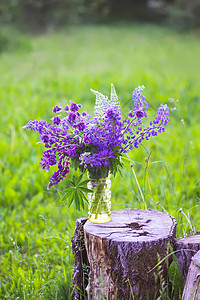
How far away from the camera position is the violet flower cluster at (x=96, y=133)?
2029 mm

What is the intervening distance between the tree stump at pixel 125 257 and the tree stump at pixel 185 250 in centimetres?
6

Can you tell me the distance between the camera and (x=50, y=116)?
3.01 metres

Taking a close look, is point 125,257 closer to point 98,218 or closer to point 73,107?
point 98,218

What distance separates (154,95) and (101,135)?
198 inches

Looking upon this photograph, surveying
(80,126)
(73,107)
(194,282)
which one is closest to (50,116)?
(73,107)

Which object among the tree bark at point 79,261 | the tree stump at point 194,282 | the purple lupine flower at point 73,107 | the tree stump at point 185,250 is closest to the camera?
the tree stump at point 194,282

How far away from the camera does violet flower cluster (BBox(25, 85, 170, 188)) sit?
203cm

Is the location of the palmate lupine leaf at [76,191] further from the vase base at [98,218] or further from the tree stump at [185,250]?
the tree stump at [185,250]

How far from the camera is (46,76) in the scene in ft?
30.1

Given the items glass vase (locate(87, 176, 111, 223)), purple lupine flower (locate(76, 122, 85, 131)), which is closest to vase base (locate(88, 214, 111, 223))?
glass vase (locate(87, 176, 111, 223))

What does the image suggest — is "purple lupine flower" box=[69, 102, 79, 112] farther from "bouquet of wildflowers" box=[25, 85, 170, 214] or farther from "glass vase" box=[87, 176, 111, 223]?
"glass vase" box=[87, 176, 111, 223]

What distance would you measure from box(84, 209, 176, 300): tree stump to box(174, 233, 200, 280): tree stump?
64 mm

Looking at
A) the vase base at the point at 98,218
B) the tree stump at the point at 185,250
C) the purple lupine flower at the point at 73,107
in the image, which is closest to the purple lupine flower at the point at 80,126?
the purple lupine flower at the point at 73,107

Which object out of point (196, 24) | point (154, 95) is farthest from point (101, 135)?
point (196, 24)
